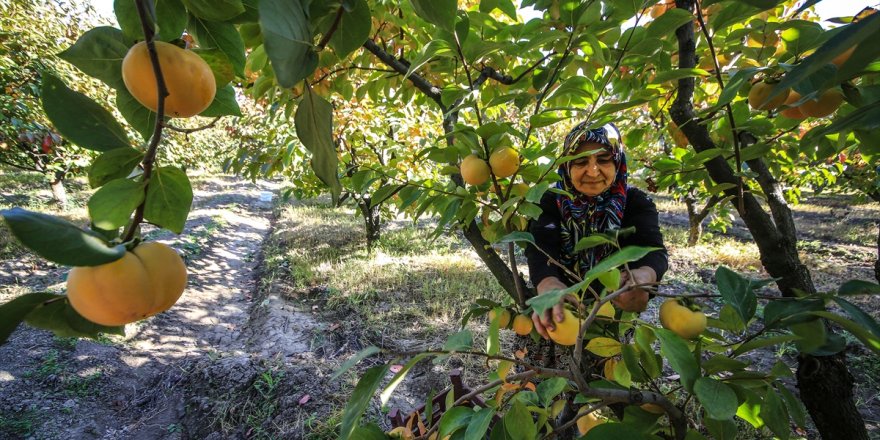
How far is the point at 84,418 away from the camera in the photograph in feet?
7.27

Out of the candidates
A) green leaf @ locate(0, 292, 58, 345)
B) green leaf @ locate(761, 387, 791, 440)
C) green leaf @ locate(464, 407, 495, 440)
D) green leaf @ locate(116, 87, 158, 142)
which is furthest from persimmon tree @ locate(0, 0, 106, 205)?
green leaf @ locate(761, 387, 791, 440)

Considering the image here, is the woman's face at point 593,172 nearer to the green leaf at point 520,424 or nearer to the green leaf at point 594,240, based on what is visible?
the green leaf at point 594,240

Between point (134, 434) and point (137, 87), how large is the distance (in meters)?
2.58

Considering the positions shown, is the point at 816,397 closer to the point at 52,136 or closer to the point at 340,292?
the point at 340,292

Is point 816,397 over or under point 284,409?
over

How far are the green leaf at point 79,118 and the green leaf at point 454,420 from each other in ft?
1.91

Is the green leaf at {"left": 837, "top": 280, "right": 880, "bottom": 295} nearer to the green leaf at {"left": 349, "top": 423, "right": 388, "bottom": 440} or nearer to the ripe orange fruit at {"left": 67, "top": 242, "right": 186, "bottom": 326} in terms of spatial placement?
the green leaf at {"left": 349, "top": 423, "right": 388, "bottom": 440}

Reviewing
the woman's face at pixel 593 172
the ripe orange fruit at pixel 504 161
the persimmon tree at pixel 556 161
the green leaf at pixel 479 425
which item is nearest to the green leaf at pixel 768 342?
the persimmon tree at pixel 556 161

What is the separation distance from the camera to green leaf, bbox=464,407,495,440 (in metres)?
0.53

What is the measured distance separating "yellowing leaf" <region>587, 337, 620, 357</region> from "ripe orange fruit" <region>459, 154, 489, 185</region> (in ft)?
1.17

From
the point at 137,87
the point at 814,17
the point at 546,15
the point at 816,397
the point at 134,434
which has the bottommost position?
the point at 134,434

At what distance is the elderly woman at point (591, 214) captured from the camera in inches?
44.6

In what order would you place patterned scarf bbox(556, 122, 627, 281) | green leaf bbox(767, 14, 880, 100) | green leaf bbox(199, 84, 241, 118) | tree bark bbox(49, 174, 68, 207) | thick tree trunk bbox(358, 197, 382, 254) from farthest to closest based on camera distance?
1. tree bark bbox(49, 174, 68, 207)
2. thick tree trunk bbox(358, 197, 382, 254)
3. patterned scarf bbox(556, 122, 627, 281)
4. green leaf bbox(199, 84, 241, 118)
5. green leaf bbox(767, 14, 880, 100)

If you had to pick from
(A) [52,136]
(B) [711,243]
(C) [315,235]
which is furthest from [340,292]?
(B) [711,243]
